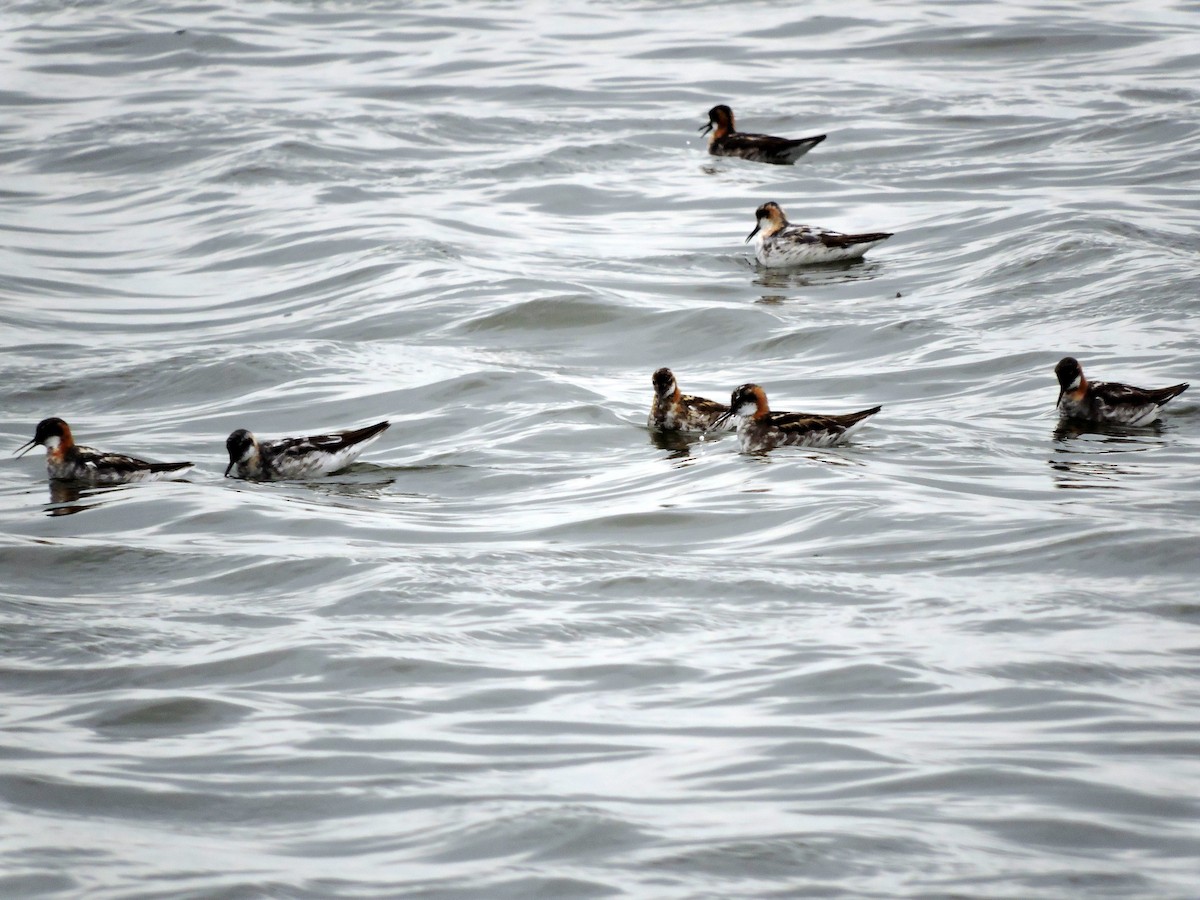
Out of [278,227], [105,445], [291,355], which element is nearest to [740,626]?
[105,445]

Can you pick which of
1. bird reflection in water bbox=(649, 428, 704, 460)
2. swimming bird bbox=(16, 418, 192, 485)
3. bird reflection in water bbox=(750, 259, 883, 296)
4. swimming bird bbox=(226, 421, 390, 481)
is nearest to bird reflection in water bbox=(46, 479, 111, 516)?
swimming bird bbox=(16, 418, 192, 485)

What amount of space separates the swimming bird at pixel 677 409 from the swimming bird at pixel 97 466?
3819mm

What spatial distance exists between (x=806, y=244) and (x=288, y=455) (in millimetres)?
8307

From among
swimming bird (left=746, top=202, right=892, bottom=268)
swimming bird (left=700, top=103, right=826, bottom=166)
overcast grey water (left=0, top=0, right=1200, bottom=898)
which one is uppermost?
swimming bird (left=700, top=103, right=826, bottom=166)

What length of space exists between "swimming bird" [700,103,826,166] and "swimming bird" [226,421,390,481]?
12923mm

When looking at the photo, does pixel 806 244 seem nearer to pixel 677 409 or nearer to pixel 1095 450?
pixel 677 409

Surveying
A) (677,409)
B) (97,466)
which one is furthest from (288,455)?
(677,409)

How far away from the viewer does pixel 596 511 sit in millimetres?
10875

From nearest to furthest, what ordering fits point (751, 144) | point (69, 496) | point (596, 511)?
point (596, 511), point (69, 496), point (751, 144)

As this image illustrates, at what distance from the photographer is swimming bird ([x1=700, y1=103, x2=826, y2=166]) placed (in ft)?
78.7

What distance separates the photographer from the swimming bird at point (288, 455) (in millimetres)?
12172

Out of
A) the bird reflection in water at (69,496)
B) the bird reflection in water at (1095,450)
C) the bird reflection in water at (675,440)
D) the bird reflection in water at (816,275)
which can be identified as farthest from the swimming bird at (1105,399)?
the bird reflection in water at (69,496)

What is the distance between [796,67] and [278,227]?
12.3 meters

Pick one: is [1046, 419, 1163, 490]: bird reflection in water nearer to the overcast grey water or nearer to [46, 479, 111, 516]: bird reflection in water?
the overcast grey water
